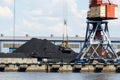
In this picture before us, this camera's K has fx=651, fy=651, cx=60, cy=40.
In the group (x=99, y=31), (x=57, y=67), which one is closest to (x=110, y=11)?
(x=99, y=31)

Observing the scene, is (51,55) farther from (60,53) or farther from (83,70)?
(83,70)

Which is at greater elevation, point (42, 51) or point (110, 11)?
point (110, 11)

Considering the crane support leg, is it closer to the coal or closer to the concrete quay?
the coal

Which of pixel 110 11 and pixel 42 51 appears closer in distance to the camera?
pixel 42 51

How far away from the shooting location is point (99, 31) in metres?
172

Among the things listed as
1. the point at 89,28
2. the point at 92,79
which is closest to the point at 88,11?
the point at 89,28

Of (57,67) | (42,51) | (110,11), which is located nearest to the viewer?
(57,67)

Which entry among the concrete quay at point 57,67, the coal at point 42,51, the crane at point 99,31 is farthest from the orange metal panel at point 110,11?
the concrete quay at point 57,67

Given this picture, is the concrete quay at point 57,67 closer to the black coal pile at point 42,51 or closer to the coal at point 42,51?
the coal at point 42,51

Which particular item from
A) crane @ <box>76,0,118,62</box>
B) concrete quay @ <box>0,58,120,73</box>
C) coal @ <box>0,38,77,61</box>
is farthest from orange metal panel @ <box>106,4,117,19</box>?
concrete quay @ <box>0,58,120,73</box>

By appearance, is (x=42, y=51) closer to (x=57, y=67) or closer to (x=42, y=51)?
(x=42, y=51)

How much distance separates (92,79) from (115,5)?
7217 cm

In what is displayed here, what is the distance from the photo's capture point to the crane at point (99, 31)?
169 meters

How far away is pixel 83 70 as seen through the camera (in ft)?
443
